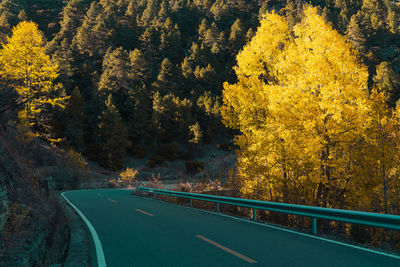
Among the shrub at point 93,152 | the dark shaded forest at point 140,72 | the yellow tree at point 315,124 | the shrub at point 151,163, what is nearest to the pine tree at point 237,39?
the dark shaded forest at point 140,72

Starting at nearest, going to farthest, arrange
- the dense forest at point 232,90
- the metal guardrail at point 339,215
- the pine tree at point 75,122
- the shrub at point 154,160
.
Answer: the metal guardrail at point 339,215, the dense forest at point 232,90, the pine tree at point 75,122, the shrub at point 154,160

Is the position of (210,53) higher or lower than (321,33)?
Answer: higher

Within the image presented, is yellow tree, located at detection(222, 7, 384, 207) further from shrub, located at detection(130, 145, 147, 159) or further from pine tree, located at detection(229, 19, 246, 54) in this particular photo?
pine tree, located at detection(229, 19, 246, 54)

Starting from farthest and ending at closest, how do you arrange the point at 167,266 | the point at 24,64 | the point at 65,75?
the point at 65,75
the point at 24,64
the point at 167,266

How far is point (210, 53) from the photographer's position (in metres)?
85.8

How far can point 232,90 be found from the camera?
50.6ft

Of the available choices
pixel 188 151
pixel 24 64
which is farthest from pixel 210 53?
pixel 24 64

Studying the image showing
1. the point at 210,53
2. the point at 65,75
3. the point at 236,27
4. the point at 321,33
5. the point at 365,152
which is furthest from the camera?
the point at 236,27

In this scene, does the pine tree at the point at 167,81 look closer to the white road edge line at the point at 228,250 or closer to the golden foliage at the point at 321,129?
the golden foliage at the point at 321,129

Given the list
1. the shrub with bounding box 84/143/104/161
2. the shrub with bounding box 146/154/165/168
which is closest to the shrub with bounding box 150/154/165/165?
the shrub with bounding box 146/154/165/168

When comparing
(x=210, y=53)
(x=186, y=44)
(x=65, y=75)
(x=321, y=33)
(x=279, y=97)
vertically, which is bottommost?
(x=279, y=97)

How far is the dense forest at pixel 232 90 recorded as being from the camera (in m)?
11.1

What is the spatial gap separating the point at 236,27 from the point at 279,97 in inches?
3586

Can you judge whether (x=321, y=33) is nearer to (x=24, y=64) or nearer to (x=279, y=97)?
(x=279, y=97)
